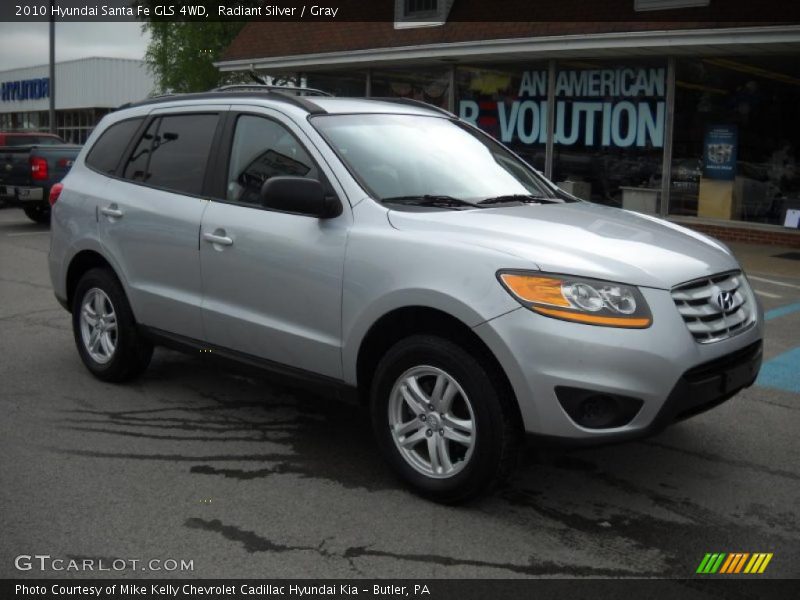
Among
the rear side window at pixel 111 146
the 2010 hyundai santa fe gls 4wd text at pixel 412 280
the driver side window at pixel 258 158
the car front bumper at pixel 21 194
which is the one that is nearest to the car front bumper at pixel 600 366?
the 2010 hyundai santa fe gls 4wd text at pixel 412 280

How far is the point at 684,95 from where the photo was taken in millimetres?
15047

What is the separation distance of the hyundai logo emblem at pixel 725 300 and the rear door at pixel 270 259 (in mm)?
1743

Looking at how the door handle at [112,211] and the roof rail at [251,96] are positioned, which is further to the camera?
the door handle at [112,211]

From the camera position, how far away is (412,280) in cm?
412

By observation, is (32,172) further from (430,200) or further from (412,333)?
(412,333)

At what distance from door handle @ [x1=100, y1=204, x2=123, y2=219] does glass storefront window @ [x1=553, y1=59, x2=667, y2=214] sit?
11.5 m

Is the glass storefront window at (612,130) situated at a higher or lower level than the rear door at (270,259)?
higher

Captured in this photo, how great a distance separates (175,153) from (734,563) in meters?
3.88

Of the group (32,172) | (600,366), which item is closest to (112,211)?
(600,366)

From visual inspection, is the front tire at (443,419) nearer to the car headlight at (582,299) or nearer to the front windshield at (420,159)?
the car headlight at (582,299)

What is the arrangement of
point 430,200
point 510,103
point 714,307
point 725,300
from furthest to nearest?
point 510,103
point 430,200
point 725,300
point 714,307

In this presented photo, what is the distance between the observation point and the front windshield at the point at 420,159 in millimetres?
4750

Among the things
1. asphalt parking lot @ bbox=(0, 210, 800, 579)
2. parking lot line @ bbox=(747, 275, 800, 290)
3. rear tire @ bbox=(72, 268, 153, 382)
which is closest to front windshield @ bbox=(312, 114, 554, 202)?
asphalt parking lot @ bbox=(0, 210, 800, 579)

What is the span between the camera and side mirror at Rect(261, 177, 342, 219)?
4422 millimetres
